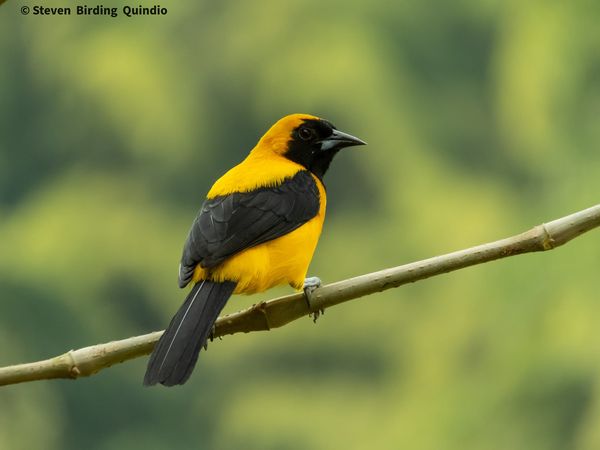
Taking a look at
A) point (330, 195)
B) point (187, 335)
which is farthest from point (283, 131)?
point (330, 195)

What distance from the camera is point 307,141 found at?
528cm

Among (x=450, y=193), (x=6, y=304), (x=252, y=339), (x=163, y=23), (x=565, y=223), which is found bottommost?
(x=252, y=339)

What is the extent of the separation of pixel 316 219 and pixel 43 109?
43.8ft

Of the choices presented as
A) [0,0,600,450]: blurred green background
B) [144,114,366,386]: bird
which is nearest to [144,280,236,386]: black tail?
[144,114,366,386]: bird

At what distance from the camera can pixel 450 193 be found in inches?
558

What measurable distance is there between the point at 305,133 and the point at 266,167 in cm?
46

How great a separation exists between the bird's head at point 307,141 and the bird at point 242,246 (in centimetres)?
6

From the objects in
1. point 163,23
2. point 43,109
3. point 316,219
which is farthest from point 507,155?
point 316,219

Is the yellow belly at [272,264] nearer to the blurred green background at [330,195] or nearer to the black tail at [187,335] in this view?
the black tail at [187,335]

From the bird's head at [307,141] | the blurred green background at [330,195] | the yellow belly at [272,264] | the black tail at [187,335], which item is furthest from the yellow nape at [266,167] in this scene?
the blurred green background at [330,195]

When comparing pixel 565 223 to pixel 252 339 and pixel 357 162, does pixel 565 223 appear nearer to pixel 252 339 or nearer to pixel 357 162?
pixel 357 162

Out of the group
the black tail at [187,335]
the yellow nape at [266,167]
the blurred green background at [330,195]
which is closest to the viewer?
the black tail at [187,335]

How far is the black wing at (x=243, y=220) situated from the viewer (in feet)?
13.3

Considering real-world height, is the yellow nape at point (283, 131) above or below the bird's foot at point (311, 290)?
above
